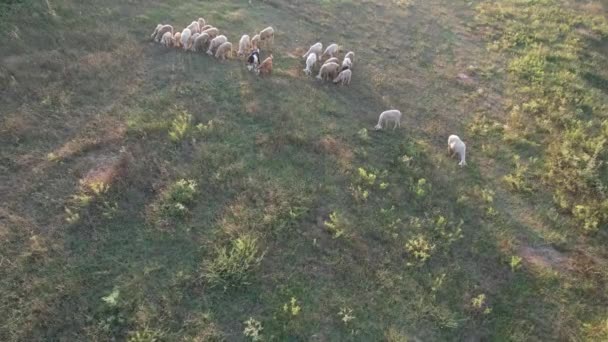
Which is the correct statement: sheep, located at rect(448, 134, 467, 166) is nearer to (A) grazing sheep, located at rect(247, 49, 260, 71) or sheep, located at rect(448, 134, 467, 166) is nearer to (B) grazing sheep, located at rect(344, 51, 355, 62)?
(B) grazing sheep, located at rect(344, 51, 355, 62)

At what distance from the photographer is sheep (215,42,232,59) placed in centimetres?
1752

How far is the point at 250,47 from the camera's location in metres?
18.6

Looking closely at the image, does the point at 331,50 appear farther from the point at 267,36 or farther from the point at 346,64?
the point at 267,36

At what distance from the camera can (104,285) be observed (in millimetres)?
9852

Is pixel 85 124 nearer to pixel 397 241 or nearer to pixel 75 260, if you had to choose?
pixel 75 260

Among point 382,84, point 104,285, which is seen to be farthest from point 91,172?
point 382,84

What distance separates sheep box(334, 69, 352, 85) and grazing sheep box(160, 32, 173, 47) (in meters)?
6.97

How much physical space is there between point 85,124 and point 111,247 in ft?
17.0

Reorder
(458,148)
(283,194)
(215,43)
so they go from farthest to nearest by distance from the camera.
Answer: (215,43) → (458,148) → (283,194)

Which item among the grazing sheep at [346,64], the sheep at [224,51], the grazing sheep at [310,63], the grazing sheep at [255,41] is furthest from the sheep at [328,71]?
the sheep at [224,51]

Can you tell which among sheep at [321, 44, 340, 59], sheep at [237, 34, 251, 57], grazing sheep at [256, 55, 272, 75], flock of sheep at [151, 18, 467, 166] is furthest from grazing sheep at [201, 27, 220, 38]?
sheep at [321, 44, 340, 59]

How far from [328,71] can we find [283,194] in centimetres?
700

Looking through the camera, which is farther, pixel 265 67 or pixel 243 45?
pixel 243 45

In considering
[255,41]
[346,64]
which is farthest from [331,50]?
[255,41]
